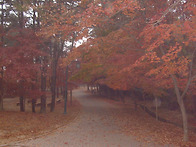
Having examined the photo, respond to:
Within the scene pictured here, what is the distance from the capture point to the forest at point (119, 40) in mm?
6309

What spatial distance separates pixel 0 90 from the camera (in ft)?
37.4

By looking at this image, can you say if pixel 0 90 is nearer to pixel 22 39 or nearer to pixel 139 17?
pixel 22 39

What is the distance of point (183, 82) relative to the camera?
794 centimetres

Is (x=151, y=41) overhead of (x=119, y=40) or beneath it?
beneath

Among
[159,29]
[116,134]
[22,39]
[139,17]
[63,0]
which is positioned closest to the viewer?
[159,29]

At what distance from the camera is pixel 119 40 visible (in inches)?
351

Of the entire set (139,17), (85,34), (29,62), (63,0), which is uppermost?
(63,0)

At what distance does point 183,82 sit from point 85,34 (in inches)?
201

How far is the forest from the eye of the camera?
6.31m

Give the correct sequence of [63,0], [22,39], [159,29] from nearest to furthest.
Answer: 1. [159,29]
2. [22,39]
3. [63,0]

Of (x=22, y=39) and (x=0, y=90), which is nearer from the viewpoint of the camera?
(x=22, y=39)

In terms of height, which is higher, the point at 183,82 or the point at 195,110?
the point at 183,82

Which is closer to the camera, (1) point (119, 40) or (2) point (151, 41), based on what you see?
(2) point (151, 41)

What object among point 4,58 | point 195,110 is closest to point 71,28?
point 4,58
